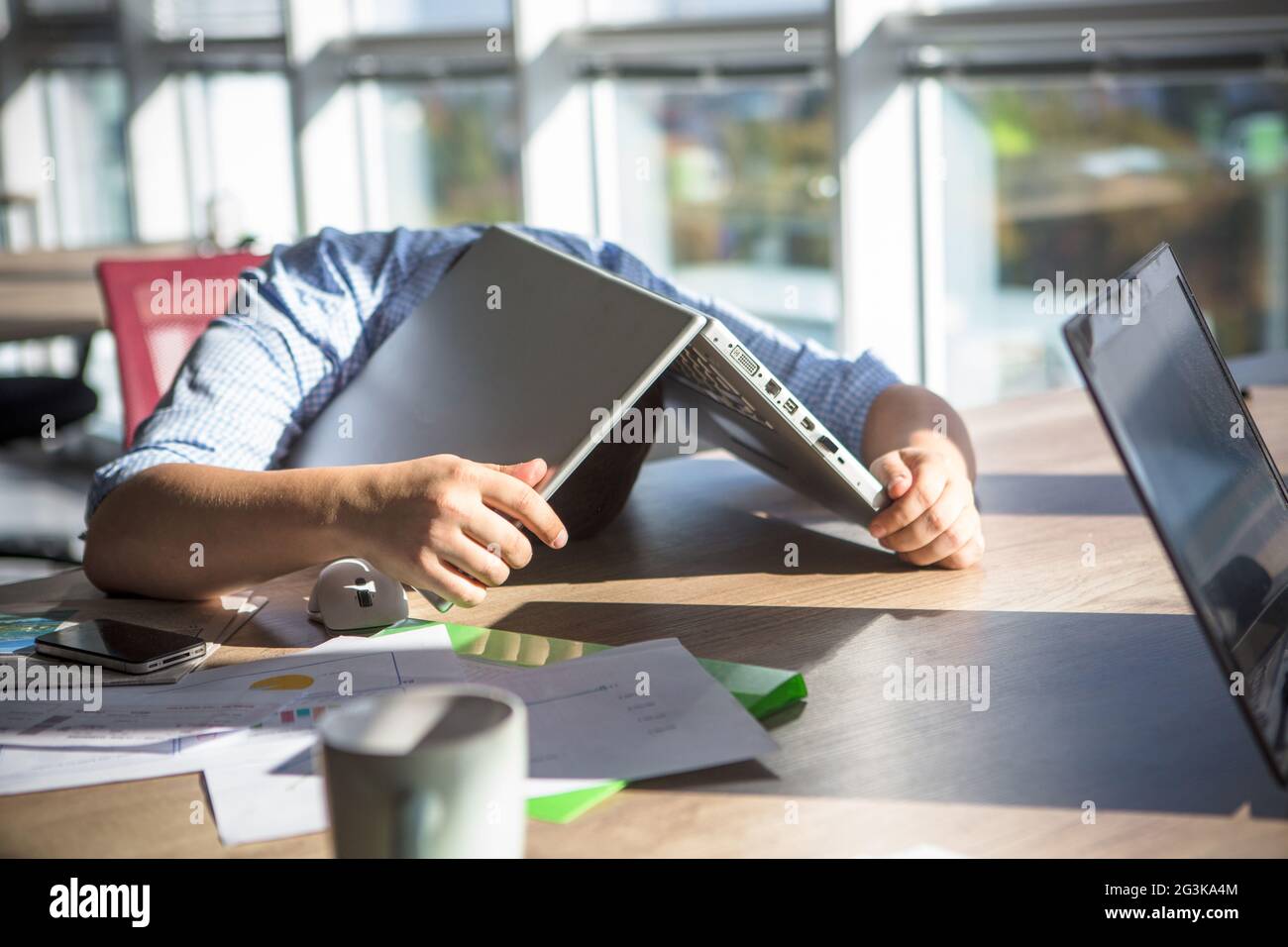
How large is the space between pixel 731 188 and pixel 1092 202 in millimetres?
1152

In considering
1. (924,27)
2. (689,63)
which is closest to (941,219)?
(924,27)

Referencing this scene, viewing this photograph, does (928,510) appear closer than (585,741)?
No

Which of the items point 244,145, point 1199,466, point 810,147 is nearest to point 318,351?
point 1199,466

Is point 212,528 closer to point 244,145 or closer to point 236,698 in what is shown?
point 236,698

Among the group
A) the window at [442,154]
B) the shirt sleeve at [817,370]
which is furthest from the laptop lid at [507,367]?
the window at [442,154]

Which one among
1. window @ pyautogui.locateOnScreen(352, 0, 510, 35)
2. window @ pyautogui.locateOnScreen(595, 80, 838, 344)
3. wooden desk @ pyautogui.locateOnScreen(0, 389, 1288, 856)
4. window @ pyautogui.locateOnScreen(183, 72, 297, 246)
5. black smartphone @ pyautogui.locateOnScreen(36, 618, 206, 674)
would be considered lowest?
wooden desk @ pyautogui.locateOnScreen(0, 389, 1288, 856)

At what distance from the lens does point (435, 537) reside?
89 centimetres

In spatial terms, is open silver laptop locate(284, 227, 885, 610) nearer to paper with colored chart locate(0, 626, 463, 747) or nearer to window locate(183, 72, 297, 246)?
paper with colored chart locate(0, 626, 463, 747)

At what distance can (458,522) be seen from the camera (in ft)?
2.92

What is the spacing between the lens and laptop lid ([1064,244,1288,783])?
2.14ft

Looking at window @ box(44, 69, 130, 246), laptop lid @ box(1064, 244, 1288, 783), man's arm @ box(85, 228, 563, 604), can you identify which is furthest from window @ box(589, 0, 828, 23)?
window @ box(44, 69, 130, 246)

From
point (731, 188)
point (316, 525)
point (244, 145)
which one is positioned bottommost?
point (316, 525)

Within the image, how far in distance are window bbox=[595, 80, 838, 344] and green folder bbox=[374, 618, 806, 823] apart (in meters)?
2.46

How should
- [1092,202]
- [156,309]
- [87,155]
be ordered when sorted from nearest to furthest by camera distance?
1. [156,309]
2. [1092,202]
3. [87,155]
